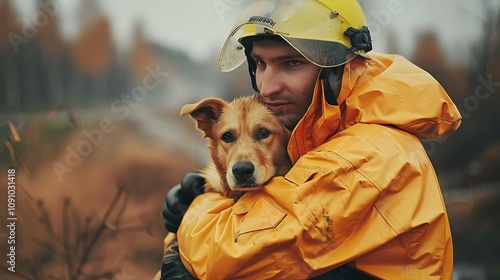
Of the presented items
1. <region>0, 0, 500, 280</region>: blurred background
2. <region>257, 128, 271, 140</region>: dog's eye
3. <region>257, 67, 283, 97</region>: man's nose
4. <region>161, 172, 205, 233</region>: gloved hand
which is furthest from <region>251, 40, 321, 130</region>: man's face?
<region>0, 0, 500, 280</region>: blurred background

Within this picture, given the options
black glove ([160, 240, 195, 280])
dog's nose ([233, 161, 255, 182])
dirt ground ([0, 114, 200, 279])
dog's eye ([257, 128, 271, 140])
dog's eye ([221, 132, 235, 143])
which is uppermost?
dog's eye ([257, 128, 271, 140])

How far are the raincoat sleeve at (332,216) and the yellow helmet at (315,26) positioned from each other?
40 cm

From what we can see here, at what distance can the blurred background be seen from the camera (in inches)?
173

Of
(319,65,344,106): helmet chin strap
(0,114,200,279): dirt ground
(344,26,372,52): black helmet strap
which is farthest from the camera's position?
(0,114,200,279): dirt ground

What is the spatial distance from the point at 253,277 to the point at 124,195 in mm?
2798

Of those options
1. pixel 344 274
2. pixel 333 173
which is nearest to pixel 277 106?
pixel 333 173

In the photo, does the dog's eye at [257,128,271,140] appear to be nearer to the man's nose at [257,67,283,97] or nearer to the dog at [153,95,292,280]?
the dog at [153,95,292,280]

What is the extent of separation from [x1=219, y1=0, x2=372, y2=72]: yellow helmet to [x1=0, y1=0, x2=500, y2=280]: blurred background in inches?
78.9

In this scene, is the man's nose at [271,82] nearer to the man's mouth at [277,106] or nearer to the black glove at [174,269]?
the man's mouth at [277,106]

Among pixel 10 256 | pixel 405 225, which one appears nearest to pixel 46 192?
pixel 10 256

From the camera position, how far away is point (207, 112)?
274cm

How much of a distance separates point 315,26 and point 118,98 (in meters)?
2.54

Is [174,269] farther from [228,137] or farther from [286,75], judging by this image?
[286,75]

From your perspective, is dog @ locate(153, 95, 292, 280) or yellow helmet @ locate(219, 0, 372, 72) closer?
yellow helmet @ locate(219, 0, 372, 72)
